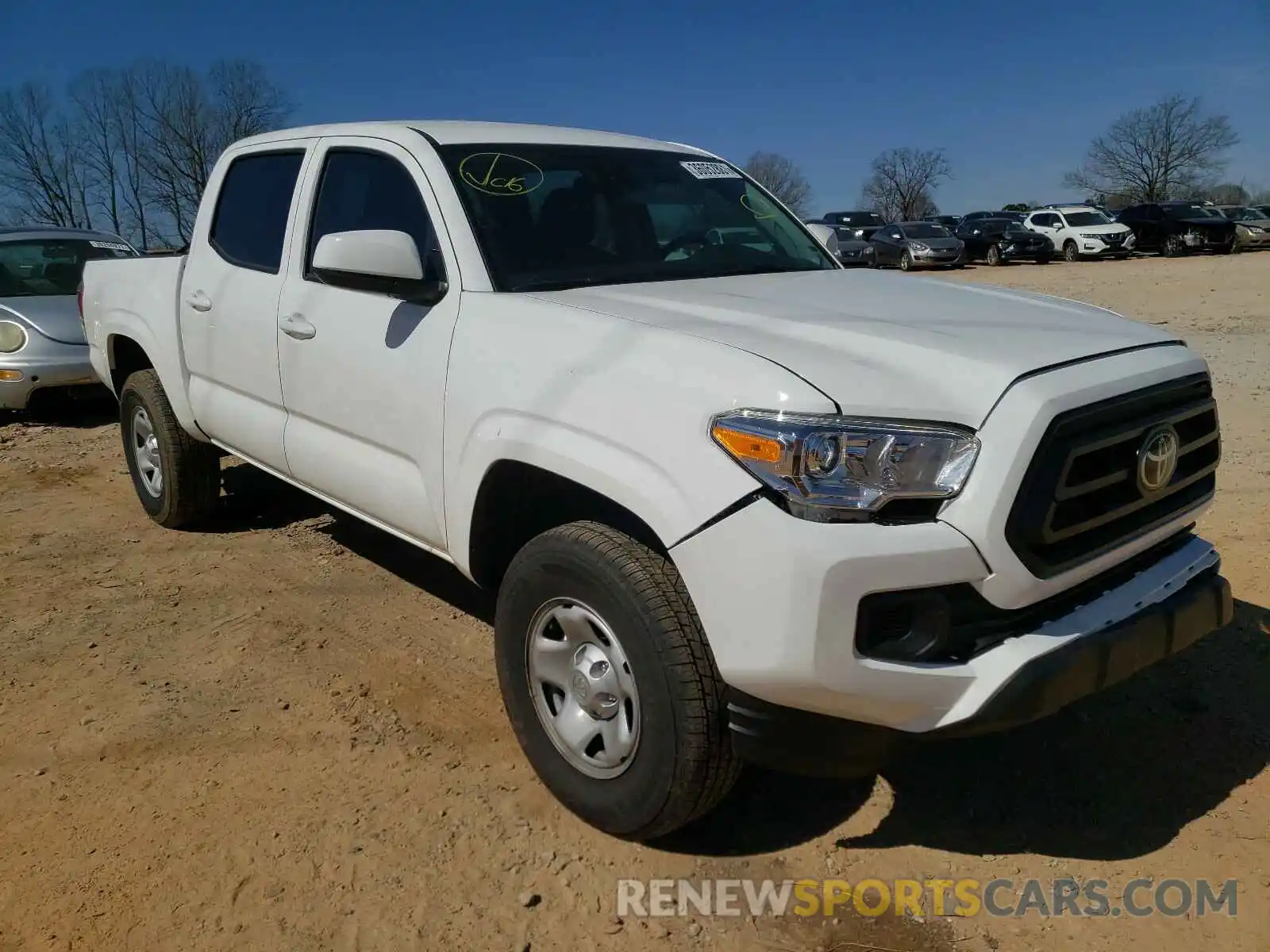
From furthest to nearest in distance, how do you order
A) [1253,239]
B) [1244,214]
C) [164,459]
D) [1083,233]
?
[1244,214], [1253,239], [1083,233], [164,459]

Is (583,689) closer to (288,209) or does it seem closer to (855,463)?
(855,463)

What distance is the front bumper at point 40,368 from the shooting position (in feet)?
26.1

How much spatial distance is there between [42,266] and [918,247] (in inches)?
873

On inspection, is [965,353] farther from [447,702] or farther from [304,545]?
[304,545]

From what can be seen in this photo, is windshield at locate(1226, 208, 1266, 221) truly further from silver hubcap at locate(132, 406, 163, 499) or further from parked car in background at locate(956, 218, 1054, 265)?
silver hubcap at locate(132, 406, 163, 499)

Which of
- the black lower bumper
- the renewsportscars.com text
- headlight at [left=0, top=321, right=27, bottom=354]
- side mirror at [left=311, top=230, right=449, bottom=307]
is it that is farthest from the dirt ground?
headlight at [left=0, top=321, right=27, bottom=354]

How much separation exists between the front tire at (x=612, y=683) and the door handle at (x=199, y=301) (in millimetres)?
2406

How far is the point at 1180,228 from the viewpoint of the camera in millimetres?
28328

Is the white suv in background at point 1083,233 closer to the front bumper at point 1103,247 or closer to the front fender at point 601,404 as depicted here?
the front bumper at point 1103,247

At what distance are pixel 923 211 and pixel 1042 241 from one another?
4988 centimetres

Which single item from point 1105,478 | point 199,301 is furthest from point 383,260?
point 1105,478

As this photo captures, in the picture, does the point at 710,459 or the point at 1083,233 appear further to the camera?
the point at 1083,233

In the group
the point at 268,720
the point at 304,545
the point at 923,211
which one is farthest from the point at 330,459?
the point at 923,211

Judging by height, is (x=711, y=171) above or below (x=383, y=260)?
above
